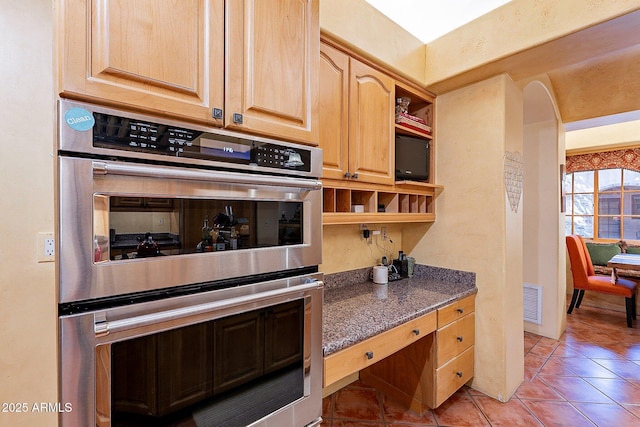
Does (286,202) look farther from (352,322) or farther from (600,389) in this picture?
(600,389)

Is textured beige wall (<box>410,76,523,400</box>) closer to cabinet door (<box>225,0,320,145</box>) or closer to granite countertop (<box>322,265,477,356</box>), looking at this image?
granite countertop (<box>322,265,477,356</box>)

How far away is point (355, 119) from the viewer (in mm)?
1751

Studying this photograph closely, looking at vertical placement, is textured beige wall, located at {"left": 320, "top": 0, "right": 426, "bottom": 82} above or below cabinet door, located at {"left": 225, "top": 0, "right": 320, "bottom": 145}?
above

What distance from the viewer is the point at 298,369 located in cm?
109

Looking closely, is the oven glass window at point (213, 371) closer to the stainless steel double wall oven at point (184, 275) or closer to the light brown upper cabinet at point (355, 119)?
the stainless steel double wall oven at point (184, 275)

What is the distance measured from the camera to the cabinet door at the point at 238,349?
0.90 m

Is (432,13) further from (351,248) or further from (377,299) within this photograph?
(377,299)

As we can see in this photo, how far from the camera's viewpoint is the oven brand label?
69 cm

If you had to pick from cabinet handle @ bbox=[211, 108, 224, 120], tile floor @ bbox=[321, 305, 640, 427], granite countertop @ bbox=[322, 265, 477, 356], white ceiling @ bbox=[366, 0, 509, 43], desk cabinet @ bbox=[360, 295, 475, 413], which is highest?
white ceiling @ bbox=[366, 0, 509, 43]

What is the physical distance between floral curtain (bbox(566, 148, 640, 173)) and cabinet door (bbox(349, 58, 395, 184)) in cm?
473

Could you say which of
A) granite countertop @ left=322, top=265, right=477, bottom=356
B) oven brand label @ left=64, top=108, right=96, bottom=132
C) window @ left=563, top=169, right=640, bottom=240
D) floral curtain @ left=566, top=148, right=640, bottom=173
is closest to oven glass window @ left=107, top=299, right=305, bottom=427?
granite countertop @ left=322, top=265, right=477, bottom=356

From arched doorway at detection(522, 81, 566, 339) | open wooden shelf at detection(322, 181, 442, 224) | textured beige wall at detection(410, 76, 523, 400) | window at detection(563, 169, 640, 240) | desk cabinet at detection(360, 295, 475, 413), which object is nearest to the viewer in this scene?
open wooden shelf at detection(322, 181, 442, 224)

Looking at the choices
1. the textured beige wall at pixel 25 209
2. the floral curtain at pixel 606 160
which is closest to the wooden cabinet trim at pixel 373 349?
the textured beige wall at pixel 25 209

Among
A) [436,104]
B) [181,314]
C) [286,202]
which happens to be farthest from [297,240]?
[436,104]
